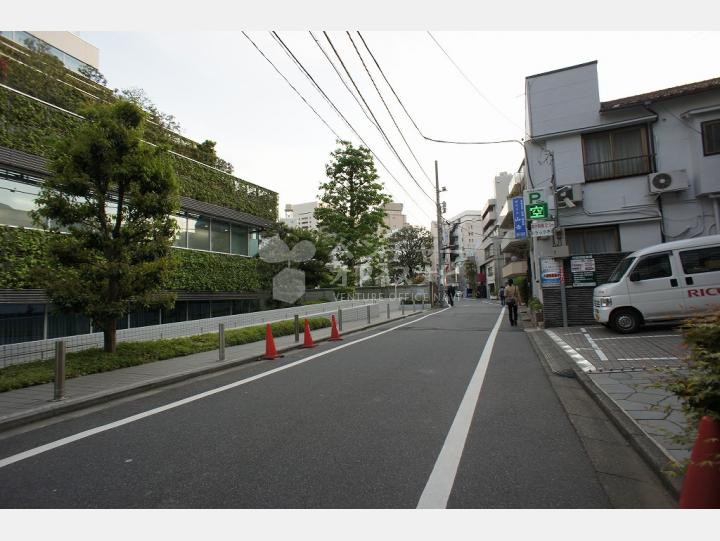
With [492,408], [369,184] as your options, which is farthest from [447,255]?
[492,408]

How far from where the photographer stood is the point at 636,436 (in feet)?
12.2

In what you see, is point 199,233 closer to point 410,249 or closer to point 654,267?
point 654,267

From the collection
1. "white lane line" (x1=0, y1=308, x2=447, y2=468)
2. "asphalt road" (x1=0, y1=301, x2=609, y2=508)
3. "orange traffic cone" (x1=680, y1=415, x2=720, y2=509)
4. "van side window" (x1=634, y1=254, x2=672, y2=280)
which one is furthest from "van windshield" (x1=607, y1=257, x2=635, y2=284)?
"orange traffic cone" (x1=680, y1=415, x2=720, y2=509)

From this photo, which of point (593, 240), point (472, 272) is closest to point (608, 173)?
point (593, 240)

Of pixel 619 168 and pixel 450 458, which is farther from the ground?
pixel 619 168

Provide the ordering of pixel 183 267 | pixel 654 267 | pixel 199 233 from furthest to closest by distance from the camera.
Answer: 1. pixel 199 233
2. pixel 183 267
3. pixel 654 267

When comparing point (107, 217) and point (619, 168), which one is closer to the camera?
point (107, 217)

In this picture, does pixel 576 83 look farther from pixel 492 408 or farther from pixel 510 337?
pixel 492 408

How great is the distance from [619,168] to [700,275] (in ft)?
16.0

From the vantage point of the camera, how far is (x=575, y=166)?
13.6m

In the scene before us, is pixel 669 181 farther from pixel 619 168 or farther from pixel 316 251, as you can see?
pixel 316 251

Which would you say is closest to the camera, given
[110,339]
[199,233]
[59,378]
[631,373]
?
[59,378]

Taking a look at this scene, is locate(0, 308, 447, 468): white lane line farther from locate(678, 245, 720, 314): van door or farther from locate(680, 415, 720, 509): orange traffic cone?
locate(678, 245, 720, 314): van door

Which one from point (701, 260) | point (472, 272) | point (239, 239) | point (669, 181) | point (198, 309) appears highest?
point (472, 272)
